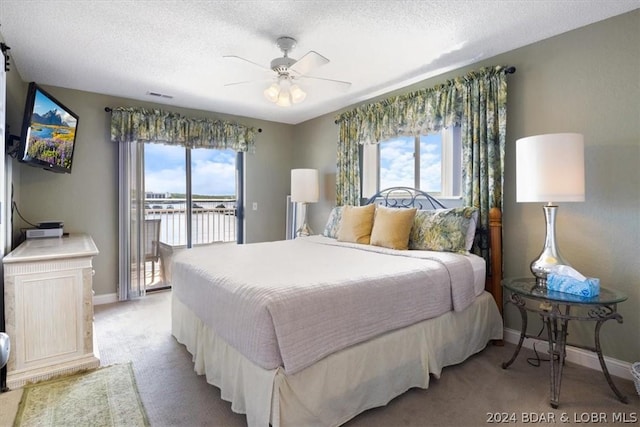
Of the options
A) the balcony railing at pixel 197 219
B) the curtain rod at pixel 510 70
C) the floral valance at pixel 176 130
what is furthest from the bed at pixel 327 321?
the floral valance at pixel 176 130

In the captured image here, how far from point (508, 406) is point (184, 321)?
7.66 ft

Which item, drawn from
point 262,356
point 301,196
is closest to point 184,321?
point 262,356

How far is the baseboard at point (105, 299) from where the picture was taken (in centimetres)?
396

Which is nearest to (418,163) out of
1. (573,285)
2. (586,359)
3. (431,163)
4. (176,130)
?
(431,163)

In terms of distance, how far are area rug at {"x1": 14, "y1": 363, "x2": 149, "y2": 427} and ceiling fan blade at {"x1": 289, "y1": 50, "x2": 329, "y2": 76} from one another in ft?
8.10

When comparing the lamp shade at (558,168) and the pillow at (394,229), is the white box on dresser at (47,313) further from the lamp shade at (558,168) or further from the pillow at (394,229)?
the lamp shade at (558,168)

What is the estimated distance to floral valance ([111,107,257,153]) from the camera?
13.1ft

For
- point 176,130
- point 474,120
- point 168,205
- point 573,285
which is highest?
point 176,130

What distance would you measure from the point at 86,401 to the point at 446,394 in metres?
2.22

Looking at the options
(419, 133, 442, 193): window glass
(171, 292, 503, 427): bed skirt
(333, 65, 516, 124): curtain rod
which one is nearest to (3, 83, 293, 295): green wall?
(171, 292, 503, 427): bed skirt

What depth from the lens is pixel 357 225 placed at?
134 inches

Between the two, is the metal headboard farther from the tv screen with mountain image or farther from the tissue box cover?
the tv screen with mountain image

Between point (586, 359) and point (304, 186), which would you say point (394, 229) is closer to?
point (586, 359)

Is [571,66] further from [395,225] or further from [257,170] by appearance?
[257,170]
